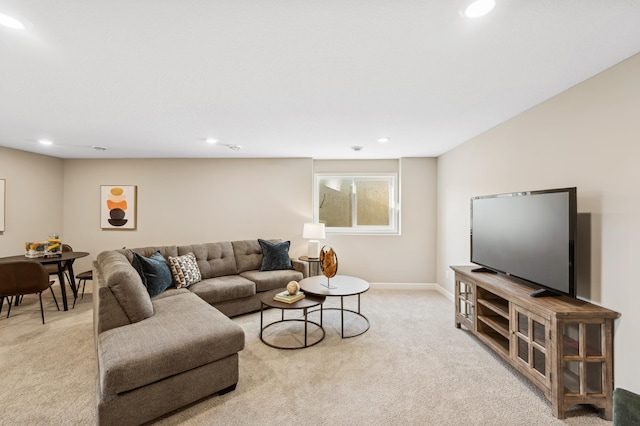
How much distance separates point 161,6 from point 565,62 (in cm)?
238

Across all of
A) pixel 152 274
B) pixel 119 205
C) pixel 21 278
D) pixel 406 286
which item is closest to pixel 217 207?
pixel 119 205

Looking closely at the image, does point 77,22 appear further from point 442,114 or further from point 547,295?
point 547,295

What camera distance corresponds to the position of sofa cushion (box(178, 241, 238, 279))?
3.94 metres

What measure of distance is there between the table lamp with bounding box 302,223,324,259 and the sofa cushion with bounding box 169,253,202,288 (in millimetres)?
1685

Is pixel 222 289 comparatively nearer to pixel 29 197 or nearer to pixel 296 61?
pixel 296 61

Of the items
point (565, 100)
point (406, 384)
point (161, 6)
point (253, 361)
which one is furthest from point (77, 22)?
point (565, 100)

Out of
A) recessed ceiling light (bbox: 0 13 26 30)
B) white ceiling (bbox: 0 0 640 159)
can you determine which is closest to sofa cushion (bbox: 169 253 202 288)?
white ceiling (bbox: 0 0 640 159)

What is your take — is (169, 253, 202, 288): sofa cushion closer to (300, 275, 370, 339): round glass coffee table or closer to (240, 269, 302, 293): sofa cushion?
(240, 269, 302, 293): sofa cushion

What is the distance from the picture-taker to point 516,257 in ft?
8.50

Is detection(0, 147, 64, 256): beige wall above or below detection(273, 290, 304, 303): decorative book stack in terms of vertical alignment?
above

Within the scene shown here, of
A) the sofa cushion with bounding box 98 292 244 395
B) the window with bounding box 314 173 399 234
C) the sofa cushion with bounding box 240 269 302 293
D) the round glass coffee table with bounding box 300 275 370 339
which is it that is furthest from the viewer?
the window with bounding box 314 173 399 234

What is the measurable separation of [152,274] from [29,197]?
3296mm

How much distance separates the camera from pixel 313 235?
4629 millimetres

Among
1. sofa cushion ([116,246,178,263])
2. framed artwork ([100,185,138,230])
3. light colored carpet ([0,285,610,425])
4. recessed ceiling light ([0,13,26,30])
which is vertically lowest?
light colored carpet ([0,285,610,425])
